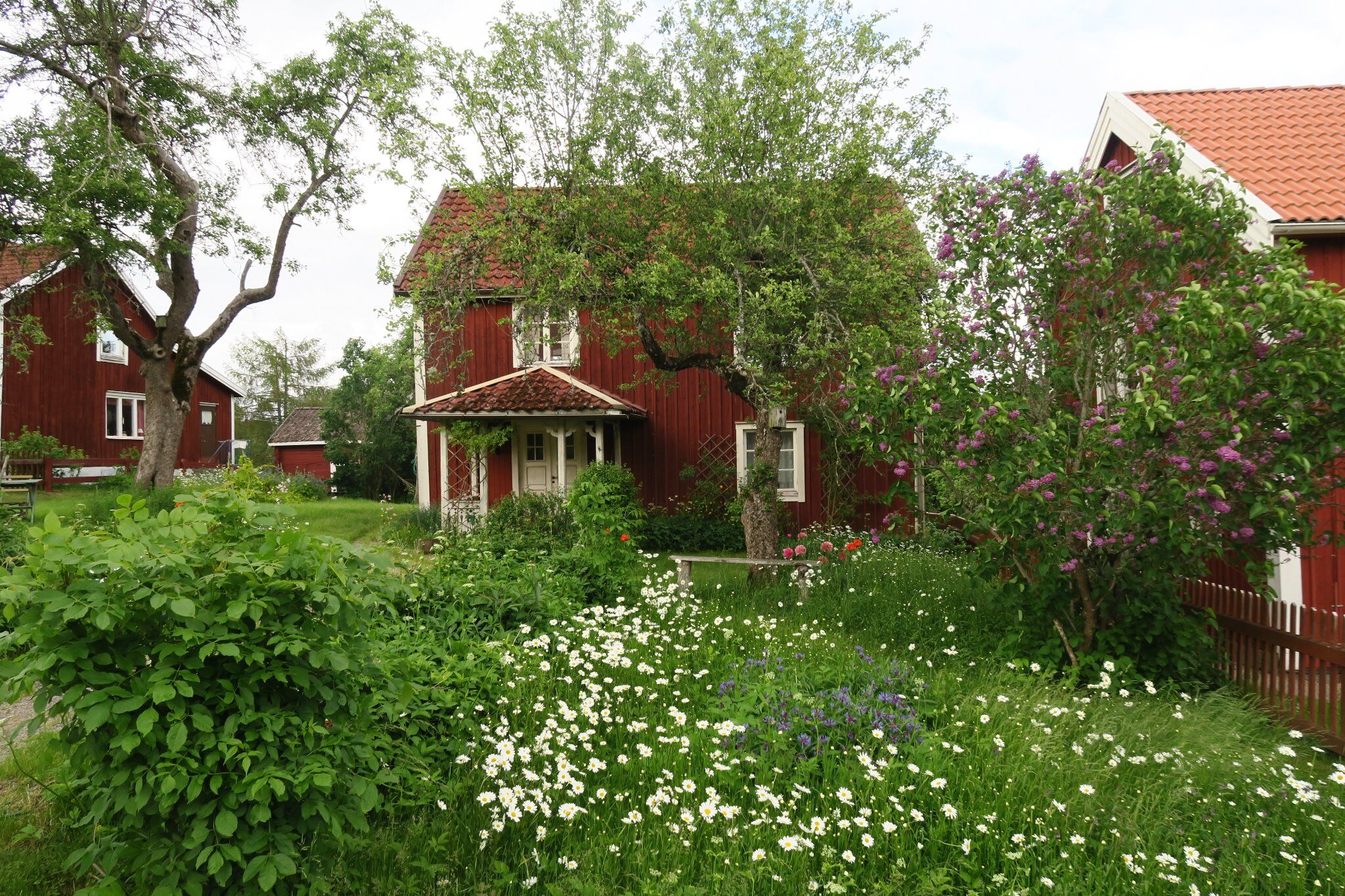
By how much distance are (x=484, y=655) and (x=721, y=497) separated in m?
10.5

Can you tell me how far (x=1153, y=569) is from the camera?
5430 mm

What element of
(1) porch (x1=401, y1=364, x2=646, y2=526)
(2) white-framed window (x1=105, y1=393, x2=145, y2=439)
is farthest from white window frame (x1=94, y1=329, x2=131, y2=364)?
(1) porch (x1=401, y1=364, x2=646, y2=526)

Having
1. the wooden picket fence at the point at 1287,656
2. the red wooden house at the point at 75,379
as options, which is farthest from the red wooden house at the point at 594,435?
the red wooden house at the point at 75,379

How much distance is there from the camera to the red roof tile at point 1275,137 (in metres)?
7.46

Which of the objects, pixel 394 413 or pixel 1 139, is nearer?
pixel 1 139

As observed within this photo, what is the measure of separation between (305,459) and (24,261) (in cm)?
2354

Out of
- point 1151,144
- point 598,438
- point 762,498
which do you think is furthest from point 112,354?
point 1151,144

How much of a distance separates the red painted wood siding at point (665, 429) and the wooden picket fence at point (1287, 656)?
8852 millimetres

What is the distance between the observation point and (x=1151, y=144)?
912 centimetres

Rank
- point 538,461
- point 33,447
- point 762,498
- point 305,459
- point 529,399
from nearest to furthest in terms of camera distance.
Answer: point 762,498 → point 529,399 → point 538,461 → point 33,447 → point 305,459

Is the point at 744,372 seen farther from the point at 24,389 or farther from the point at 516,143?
the point at 24,389

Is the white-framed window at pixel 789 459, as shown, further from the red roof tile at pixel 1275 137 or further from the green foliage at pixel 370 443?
the green foliage at pixel 370 443

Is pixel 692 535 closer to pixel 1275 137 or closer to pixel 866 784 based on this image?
pixel 1275 137

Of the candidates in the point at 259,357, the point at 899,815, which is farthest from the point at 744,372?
the point at 259,357
